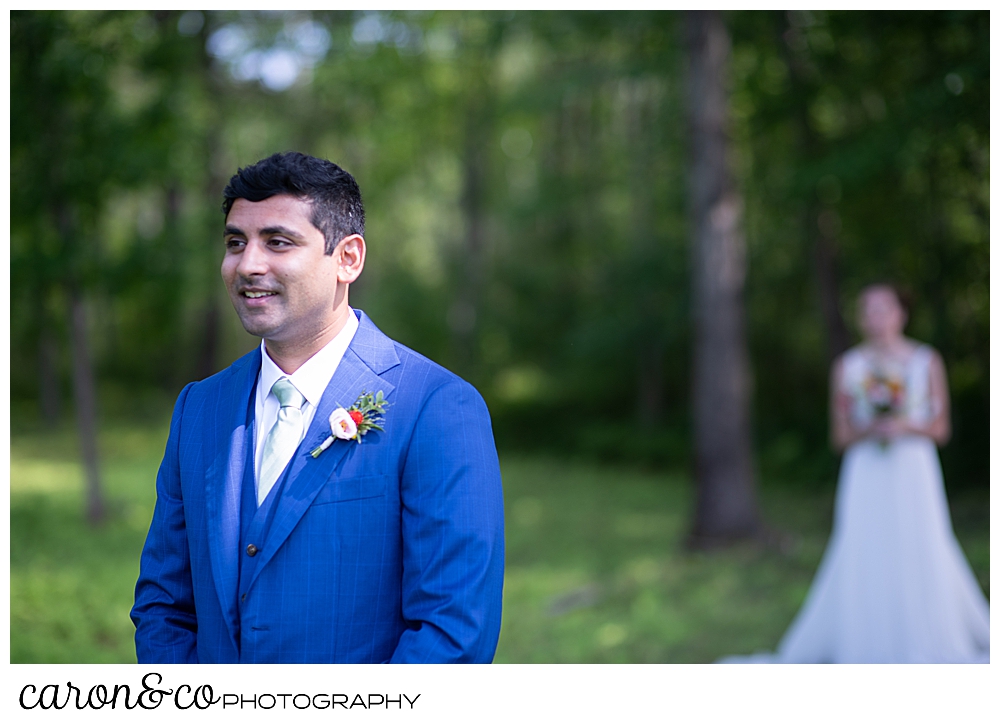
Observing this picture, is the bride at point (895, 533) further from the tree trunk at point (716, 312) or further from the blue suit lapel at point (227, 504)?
the blue suit lapel at point (227, 504)

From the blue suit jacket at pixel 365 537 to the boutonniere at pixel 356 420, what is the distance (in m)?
0.01

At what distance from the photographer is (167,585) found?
1.74m

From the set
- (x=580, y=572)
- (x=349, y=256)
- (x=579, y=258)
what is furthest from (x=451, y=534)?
(x=579, y=258)

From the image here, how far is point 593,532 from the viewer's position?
28.9ft

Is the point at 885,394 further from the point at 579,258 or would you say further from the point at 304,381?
the point at 579,258

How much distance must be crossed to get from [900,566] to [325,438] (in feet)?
12.6

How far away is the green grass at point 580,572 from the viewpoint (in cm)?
539

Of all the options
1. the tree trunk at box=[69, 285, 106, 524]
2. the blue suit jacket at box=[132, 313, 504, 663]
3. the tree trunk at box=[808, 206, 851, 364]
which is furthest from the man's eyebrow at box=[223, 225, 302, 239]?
the tree trunk at box=[808, 206, 851, 364]

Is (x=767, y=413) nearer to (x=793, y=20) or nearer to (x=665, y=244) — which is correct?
(x=665, y=244)

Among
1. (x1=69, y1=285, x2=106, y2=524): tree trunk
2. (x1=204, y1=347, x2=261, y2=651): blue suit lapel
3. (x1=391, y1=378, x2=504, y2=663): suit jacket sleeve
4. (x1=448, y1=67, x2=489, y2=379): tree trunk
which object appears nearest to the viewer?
(x1=391, y1=378, x2=504, y2=663): suit jacket sleeve

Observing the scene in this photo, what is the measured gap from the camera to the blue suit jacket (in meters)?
1.54

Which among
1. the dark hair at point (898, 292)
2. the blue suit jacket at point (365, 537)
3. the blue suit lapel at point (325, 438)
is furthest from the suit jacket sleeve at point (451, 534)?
the dark hair at point (898, 292)

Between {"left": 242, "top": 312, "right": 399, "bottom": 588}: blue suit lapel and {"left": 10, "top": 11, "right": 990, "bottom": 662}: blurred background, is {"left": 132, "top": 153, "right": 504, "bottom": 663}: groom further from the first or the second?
{"left": 10, "top": 11, "right": 990, "bottom": 662}: blurred background
